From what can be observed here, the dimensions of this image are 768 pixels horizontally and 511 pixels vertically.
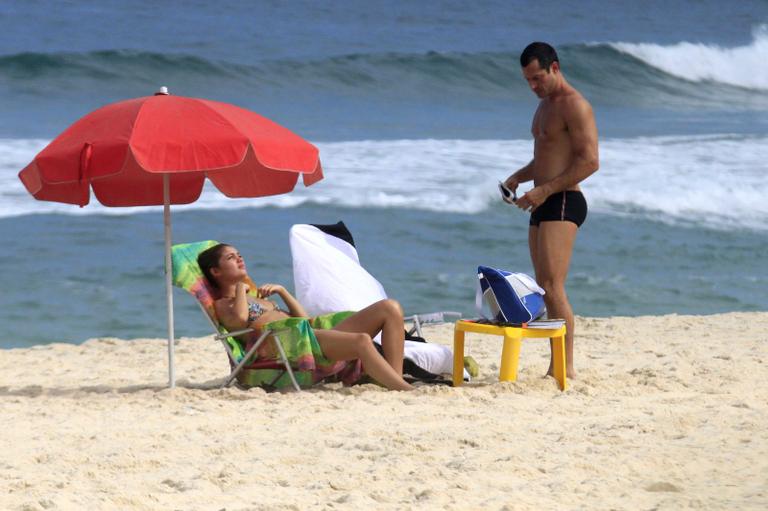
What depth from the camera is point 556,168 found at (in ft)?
20.3

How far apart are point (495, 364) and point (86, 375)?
7.85ft

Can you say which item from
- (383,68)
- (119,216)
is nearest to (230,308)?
(119,216)

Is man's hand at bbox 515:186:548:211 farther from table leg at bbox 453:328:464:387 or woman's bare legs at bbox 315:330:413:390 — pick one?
woman's bare legs at bbox 315:330:413:390

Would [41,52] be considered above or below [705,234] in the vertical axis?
above

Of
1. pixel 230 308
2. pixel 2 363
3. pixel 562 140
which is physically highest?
pixel 562 140

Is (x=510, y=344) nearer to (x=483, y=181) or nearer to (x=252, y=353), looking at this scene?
(x=252, y=353)

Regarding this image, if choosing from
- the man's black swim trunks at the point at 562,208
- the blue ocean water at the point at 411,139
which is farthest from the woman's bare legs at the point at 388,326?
the blue ocean water at the point at 411,139

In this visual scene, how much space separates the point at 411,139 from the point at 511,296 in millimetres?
13382

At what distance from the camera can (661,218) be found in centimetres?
1377

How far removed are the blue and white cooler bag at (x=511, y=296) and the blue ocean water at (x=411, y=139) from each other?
3513 millimetres

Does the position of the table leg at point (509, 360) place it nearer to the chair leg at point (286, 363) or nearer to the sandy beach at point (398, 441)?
the sandy beach at point (398, 441)

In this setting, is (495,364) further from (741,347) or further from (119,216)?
(119,216)

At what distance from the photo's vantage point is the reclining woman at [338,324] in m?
6.11

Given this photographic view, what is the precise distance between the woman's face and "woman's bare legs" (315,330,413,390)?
0.53 meters
